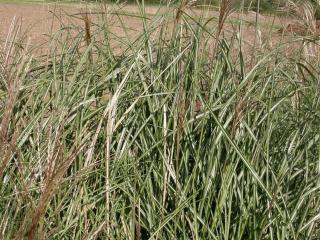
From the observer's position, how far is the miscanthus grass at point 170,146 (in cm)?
211

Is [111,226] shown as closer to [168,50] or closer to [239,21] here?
[168,50]

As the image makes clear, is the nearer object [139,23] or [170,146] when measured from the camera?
[170,146]

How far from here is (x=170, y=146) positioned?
2.30m

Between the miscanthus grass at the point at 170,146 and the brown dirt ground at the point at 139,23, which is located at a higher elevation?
the brown dirt ground at the point at 139,23

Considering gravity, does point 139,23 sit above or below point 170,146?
above

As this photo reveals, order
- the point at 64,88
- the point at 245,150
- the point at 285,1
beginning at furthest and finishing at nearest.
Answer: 1. the point at 285,1
2. the point at 64,88
3. the point at 245,150

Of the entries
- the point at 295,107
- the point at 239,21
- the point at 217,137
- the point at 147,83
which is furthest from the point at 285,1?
the point at 217,137

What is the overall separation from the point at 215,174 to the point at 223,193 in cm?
12

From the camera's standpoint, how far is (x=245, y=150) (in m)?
2.25

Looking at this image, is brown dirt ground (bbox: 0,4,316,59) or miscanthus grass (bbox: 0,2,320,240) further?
brown dirt ground (bbox: 0,4,316,59)

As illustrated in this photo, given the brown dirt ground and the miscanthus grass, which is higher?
the brown dirt ground

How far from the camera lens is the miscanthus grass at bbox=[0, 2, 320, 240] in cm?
211

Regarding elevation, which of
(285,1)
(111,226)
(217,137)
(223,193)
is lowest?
(111,226)

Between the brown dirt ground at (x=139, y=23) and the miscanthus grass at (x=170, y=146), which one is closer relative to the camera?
the miscanthus grass at (x=170, y=146)
